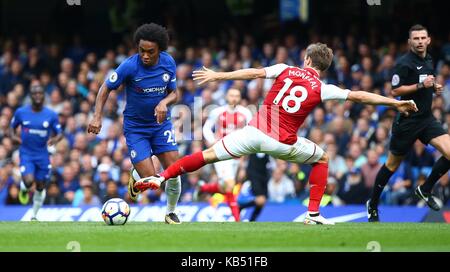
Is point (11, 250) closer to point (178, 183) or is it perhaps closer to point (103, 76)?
point (178, 183)

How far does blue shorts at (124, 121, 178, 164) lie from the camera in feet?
44.4

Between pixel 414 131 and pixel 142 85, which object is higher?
pixel 142 85

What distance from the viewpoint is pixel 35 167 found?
18531mm

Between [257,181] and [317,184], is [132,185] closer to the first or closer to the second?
[317,184]

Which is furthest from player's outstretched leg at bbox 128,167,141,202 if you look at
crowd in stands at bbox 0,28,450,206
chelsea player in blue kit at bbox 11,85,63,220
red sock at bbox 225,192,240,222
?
crowd in stands at bbox 0,28,450,206

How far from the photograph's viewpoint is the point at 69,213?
64.5 ft

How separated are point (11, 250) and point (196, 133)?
11.1 meters

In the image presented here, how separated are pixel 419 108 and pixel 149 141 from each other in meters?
3.97

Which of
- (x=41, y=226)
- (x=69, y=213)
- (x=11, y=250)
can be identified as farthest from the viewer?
(x=69, y=213)

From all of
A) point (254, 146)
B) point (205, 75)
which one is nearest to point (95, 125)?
point (205, 75)
